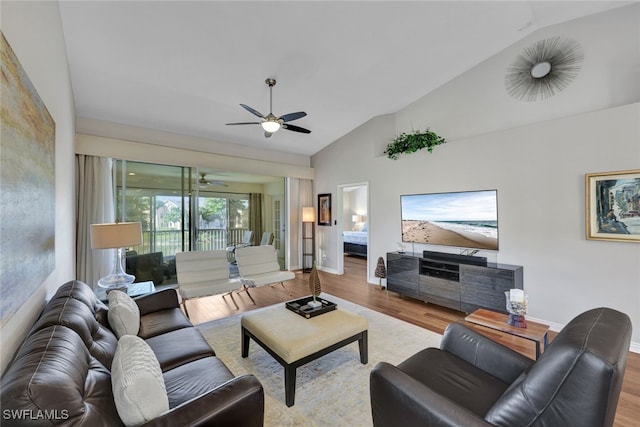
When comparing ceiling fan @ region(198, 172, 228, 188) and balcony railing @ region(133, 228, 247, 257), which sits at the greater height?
ceiling fan @ region(198, 172, 228, 188)

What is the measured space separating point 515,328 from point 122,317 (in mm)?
3118

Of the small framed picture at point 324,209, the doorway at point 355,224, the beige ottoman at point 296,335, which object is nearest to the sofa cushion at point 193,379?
the beige ottoman at point 296,335

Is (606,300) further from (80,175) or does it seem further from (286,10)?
(80,175)

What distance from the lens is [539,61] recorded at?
3383mm

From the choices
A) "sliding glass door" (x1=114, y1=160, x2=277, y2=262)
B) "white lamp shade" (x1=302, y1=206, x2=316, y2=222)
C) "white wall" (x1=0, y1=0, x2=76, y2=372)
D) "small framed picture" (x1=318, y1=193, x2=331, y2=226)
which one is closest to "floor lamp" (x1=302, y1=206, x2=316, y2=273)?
"white lamp shade" (x1=302, y1=206, x2=316, y2=222)

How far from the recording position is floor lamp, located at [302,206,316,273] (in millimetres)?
6145

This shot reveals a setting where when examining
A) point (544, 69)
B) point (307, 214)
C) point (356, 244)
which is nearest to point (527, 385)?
point (544, 69)

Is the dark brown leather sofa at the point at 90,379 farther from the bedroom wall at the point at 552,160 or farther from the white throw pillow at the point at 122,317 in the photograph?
the bedroom wall at the point at 552,160

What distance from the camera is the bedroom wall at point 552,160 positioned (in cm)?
277

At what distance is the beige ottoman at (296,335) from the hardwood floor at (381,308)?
4.34ft

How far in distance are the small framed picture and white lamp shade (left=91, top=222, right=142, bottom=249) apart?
401 cm

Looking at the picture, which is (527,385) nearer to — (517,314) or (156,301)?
(517,314)

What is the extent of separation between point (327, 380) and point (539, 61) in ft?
14.9

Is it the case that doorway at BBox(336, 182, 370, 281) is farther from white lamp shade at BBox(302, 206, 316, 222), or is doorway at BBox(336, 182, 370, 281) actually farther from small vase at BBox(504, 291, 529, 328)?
small vase at BBox(504, 291, 529, 328)
